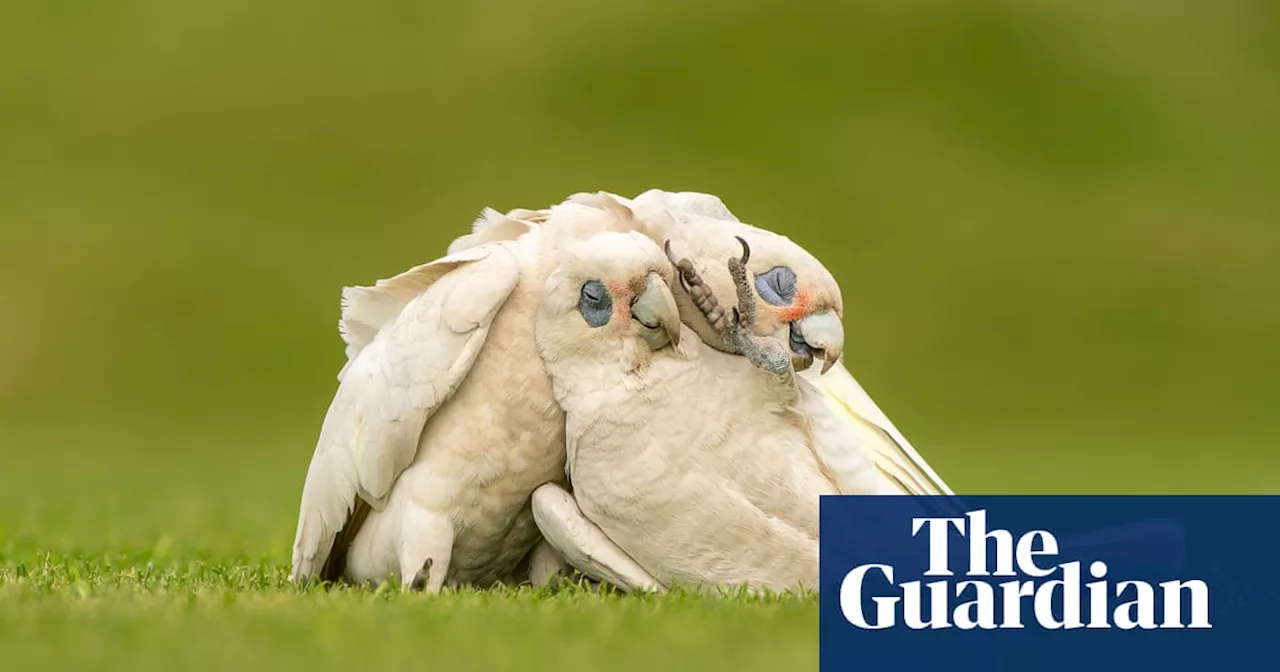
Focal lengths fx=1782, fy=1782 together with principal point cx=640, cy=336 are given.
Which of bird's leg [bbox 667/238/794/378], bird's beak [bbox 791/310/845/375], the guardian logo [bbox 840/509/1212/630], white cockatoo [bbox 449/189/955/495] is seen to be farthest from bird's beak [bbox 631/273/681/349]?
the guardian logo [bbox 840/509/1212/630]

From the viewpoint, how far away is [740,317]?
636 cm

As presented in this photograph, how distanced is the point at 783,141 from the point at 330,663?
22411 millimetres

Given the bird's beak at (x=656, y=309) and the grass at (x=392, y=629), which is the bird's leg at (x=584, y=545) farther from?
the bird's beak at (x=656, y=309)

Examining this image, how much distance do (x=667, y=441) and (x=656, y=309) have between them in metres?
0.46

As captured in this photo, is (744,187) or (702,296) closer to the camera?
(702,296)

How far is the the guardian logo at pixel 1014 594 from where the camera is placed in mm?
5688

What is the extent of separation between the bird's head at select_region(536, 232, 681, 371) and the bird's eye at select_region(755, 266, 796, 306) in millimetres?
342

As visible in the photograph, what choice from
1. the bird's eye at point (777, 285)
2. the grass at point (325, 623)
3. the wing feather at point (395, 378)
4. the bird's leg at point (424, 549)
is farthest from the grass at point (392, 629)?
the bird's eye at point (777, 285)

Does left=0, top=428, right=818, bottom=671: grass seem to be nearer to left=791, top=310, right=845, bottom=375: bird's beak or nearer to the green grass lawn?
the green grass lawn

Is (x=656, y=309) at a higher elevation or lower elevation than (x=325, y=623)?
higher

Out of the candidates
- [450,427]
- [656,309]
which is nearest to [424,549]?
[450,427]

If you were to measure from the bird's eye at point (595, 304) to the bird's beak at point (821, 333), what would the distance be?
2.27 ft

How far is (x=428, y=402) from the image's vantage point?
20.7 feet

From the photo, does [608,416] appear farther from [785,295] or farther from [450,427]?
[785,295]
